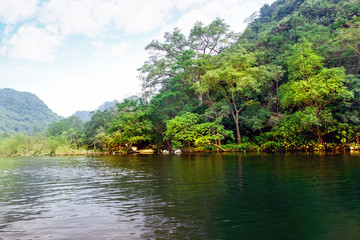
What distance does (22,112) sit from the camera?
95875 mm

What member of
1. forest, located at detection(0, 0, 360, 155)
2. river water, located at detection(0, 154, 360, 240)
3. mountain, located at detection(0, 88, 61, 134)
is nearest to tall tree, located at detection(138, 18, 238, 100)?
forest, located at detection(0, 0, 360, 155)

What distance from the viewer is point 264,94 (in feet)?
97.3

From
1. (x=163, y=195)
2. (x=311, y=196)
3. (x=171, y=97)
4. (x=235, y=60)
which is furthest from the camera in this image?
(x=171, y=97)

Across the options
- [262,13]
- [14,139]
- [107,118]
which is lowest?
[14,139]

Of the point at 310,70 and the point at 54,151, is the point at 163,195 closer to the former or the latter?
the point at 310,70

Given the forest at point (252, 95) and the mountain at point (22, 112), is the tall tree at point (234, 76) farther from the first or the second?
the mountain at point (22, 112)

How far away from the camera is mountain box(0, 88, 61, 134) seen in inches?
3174

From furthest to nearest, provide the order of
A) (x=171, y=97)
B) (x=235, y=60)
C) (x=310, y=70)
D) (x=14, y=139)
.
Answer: (x=14, y=139) → (x=171, y=97) → (x=235, y=60) → (x=310, y=70)

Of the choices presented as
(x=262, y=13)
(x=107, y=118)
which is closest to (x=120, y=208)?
(x=107, y=118)

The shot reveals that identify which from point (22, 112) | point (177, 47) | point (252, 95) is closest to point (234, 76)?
point (252, 95)

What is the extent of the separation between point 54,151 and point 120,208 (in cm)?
3591

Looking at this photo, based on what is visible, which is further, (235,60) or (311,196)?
(235,60)

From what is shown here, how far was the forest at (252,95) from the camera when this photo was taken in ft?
70.8

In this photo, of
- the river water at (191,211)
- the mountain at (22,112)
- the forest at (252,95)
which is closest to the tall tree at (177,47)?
the forest at (252,95)
